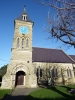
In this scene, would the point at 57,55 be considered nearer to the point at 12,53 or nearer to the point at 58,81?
the point at 58,81

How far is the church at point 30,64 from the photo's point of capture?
20.3m

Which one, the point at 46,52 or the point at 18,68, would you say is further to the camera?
the point at 46,52

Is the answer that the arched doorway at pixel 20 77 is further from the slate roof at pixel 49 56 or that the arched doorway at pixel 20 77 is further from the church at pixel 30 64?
the slate roof at pixel 49 56

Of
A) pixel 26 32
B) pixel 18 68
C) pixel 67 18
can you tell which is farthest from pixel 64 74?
pixel 67 18

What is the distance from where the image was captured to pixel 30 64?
70.5 feet

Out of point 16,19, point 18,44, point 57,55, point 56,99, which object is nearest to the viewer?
point 56,99

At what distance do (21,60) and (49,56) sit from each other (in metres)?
10.6

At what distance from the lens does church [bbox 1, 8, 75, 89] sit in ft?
66.5

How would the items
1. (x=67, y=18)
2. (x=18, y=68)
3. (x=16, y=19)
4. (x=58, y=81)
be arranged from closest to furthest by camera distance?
(x=67, y=18), (x=18, y=68), (x=16, y=19), (x=58, y=81)

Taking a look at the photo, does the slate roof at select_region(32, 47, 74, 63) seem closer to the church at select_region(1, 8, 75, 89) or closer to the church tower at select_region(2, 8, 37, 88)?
the church at select_region(1, 8, 75, 89)

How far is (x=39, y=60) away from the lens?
26.8 metres

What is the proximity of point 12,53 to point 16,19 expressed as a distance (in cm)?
895

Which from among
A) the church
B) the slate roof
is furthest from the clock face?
the slate roof

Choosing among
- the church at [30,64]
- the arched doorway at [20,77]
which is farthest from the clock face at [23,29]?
the arched doorway at [20,77]
